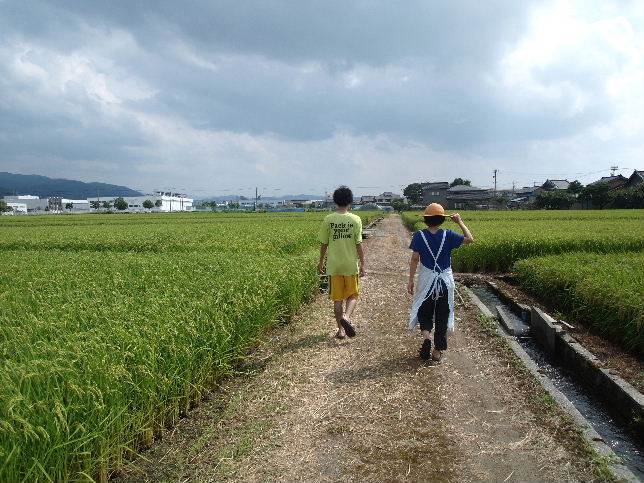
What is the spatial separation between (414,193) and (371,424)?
126477 millimetres

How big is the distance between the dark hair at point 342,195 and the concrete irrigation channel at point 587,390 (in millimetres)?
3223

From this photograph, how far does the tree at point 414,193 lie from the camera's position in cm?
11882

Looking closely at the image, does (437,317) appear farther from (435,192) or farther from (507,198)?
(435,192)

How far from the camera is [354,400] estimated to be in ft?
15.3

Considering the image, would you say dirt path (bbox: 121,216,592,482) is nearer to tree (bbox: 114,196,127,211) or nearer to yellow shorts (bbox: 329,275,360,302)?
yellow shorts (bbox: 329,275,360,302)

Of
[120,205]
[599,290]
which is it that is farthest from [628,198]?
[120,205]

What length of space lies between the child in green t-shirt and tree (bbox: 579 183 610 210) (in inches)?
2547

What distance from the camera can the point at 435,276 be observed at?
560cm

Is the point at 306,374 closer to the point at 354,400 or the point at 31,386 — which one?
the point at 354,400

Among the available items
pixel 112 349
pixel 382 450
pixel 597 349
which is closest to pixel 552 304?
pixel 597 349

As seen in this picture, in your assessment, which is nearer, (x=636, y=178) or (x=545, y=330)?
(x=545, y=330)

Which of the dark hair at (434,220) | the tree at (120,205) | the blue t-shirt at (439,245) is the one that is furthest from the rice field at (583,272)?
the tree at (120,205)

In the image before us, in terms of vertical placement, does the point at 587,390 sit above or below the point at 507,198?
below

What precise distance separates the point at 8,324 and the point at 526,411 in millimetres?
5585
